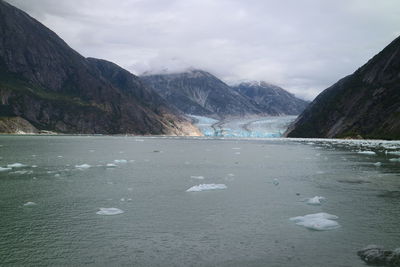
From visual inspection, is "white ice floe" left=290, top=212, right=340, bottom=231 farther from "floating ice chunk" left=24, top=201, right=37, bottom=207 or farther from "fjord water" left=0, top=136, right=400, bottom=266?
"floating ice chunk" left=24, top=201, right=37, bottom=207

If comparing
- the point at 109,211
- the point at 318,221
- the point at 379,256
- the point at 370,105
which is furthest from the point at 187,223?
the point at 370,105

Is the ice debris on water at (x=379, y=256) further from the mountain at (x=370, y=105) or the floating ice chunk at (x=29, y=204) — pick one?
the mountain at (x=370, y=105)

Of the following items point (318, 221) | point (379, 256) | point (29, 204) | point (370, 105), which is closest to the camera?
point (379, 256)

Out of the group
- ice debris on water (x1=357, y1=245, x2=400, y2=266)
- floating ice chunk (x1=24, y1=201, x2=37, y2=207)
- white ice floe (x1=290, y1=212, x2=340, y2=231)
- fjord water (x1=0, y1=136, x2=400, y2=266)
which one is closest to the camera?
ice debris on water (x1=357, y1=245, x2=400, y2=266)

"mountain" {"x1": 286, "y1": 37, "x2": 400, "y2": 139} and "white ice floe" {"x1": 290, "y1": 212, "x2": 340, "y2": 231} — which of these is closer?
"white ice floe" {"x1": 290, "y1": 212, "x2": 340, "y2": 231}

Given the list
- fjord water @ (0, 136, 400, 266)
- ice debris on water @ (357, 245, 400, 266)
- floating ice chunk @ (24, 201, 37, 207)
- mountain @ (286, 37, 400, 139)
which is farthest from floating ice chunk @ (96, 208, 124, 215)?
mountain @ (286, 37, 400, 139)

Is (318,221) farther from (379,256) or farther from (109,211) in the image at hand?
(109,211)
